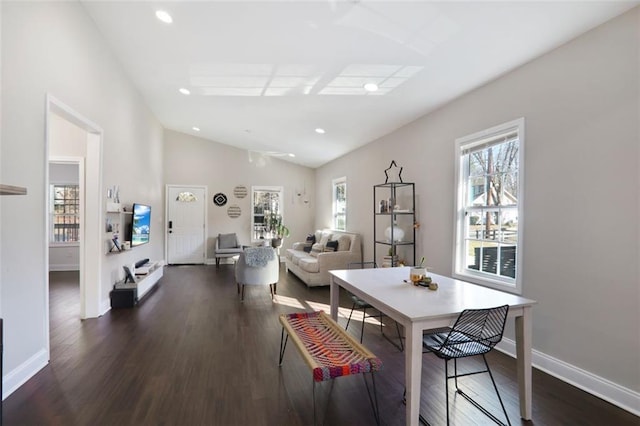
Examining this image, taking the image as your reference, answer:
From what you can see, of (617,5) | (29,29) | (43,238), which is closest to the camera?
(617,5)

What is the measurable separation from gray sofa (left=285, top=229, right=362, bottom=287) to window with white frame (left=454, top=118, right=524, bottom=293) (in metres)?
2.39

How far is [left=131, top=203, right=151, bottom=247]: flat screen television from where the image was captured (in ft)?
16.4

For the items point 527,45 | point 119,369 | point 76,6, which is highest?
point 76,6

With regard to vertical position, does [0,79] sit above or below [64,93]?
below

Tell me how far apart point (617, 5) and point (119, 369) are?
4474mm

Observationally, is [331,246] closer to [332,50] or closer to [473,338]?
[332,50]

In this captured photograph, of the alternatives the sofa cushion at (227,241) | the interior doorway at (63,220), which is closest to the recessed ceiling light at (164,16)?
the interior doorway at (63,220)

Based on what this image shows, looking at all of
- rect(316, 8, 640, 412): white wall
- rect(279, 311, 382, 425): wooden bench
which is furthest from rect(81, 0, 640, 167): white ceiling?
rect(279, 311, 382, 425): wooden bench

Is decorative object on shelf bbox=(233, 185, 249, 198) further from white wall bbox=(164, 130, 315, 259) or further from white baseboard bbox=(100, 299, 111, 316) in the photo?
white baseboard bbox=(100, 299, 111, 316)

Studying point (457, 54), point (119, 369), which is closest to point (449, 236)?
point (457, 54)

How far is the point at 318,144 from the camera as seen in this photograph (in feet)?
21.2

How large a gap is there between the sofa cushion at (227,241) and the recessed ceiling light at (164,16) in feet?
17.6

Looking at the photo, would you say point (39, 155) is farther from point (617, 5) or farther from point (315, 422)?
point (617, 5)

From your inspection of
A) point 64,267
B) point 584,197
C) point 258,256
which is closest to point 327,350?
point 584,197
